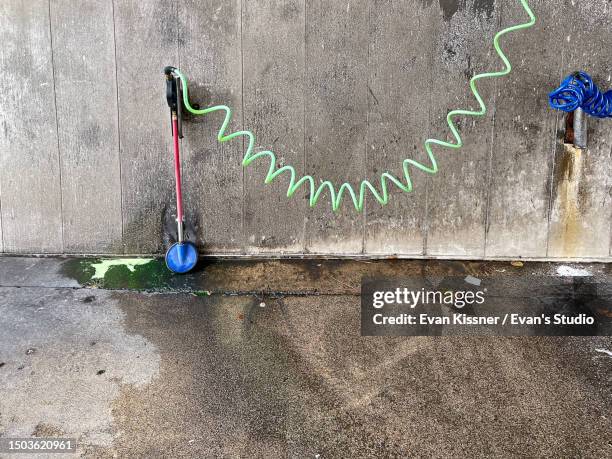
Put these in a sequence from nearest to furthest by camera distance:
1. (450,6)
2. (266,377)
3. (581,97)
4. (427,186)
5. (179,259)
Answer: (266,377), (581,97), (450,6), (179,259), (427,186)

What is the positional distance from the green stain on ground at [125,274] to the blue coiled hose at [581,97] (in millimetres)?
3234

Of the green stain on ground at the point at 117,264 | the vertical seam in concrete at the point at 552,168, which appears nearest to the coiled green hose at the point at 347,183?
the vertical seam in concrete at the point at 552,168

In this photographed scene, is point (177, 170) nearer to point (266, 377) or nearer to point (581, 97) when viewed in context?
point (266, 377)

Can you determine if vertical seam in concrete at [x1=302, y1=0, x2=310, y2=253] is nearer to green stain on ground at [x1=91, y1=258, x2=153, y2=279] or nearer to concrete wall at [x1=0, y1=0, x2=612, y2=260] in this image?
concrete wall at [x1=0, y1=0, x2=612, y2=260]

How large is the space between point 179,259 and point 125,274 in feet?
1.50

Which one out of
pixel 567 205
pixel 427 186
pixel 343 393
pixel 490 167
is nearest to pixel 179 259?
pixel 343 393

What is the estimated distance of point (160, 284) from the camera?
4.25 meters

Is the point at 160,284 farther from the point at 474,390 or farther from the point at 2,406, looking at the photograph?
the point at 474,390

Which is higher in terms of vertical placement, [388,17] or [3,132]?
[388,17]

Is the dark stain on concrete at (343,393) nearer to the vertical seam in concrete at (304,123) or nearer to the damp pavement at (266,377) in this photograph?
the damp pavement at (266,377)

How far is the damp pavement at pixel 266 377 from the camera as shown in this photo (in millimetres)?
2619

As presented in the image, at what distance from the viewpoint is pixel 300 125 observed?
440 centimetres

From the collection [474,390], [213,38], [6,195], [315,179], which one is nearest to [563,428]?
[474,390]

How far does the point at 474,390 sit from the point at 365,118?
2.31 meters
